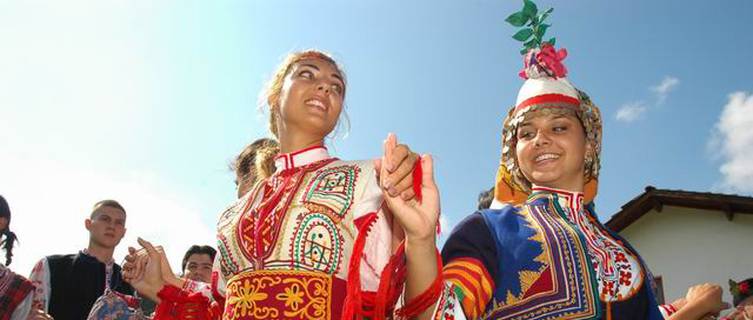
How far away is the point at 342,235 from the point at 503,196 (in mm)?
1035

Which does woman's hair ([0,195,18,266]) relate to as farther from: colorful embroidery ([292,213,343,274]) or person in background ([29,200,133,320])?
colorful embroidery ([292,213,343,274])

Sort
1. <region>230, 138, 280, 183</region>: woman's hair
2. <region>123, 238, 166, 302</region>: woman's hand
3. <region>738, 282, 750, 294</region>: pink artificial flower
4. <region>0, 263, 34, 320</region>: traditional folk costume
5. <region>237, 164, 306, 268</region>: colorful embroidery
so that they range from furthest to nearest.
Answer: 1. <region>738, 282, 750, 294</region>: pink artificial flower
2. <region>0, 263, 34, 320</region>: traditional folk costume
3. <region>230, 138, 280, 183</region>: woman's hair
4. <region>123, 238, 166, 302</region>: woman's hand
5. <region>237, 164, 306, 268</region>: colorful embroidery

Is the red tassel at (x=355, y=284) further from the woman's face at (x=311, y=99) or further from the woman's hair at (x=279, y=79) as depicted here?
the woman's hair at (x=279, y=79)

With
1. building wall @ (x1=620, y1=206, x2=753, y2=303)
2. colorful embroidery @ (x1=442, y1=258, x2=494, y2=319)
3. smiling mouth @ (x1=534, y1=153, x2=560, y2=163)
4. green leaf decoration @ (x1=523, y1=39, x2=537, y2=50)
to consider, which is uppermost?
building wall @ (x1=620, y1=206, x2=753, y2=303)

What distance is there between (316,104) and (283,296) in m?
0.91

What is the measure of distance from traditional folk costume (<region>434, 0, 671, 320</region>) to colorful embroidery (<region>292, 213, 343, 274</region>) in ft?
1.25

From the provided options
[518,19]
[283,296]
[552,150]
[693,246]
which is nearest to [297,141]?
[283,296]

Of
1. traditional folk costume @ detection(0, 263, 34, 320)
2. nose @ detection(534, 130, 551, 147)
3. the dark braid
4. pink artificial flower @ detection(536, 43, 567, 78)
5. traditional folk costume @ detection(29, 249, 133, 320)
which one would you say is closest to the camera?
nose @ detection(534, 130, 551, 147)

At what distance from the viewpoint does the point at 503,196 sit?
9.72 feet

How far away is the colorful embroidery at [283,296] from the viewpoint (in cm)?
206

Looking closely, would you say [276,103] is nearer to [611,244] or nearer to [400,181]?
[400,181]

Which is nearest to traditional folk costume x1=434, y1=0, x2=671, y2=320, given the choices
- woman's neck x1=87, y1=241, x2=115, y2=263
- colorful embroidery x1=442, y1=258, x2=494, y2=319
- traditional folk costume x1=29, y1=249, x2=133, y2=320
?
colorful embroidery x1=442, y1=258, x2=494, y2=319

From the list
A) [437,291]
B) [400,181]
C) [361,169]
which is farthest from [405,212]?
[361,169]

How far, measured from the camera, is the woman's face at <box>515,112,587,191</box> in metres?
2.60
